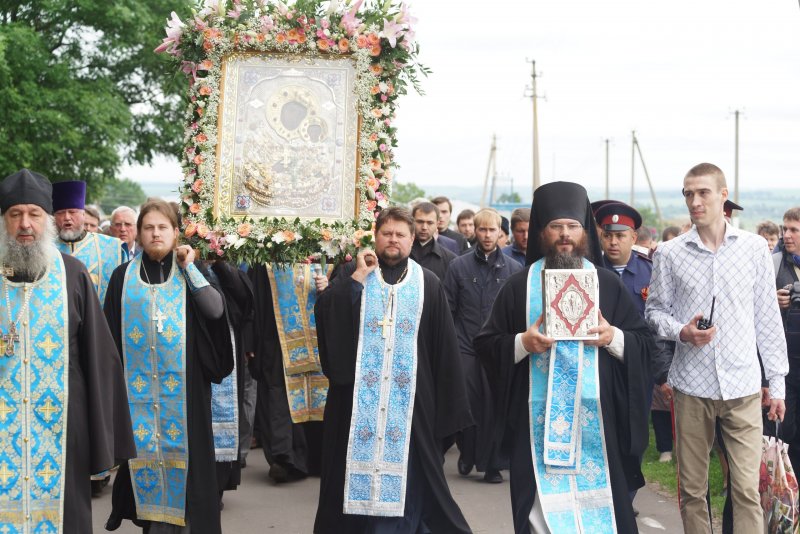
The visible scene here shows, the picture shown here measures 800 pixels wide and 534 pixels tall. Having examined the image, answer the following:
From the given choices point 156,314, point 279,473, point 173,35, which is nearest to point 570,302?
point 156,314

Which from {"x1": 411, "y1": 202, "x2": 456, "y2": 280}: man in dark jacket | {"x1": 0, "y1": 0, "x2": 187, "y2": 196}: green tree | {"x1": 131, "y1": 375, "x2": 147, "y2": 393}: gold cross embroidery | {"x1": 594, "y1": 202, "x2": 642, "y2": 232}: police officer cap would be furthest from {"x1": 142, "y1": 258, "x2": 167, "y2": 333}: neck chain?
{"x1": 0, "y1": 0, "x2": 187, "y2": 196}: green tree

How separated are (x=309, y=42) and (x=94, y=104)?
748 inches

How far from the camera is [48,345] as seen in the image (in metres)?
5.60

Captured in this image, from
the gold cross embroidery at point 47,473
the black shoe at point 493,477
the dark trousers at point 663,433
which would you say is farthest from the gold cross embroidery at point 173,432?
the dark trousers at point 663,433

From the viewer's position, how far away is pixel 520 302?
596 centimetres

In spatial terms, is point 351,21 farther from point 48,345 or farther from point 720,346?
point 720,346

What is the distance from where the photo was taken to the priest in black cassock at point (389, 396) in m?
6.45

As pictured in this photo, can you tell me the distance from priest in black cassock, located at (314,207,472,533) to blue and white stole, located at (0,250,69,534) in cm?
161

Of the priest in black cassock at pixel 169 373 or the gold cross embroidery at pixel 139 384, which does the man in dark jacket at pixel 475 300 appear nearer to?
the priest in black cassock at pixel 169 373

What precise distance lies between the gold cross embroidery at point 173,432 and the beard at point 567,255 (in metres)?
2.49

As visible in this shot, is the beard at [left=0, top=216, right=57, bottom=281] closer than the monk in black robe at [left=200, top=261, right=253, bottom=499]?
Yes

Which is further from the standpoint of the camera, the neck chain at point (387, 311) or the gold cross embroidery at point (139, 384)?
the gold cross embroidery at point (139, 384)

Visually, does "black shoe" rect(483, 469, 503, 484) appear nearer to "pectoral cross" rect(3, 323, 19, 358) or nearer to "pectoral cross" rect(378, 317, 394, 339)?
"pectoral cross" rect(378, 317, 394, 339)

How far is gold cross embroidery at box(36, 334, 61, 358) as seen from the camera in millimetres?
5598
